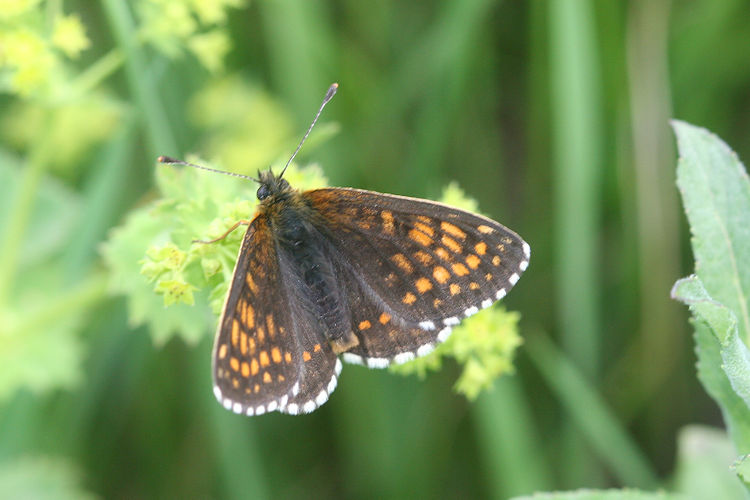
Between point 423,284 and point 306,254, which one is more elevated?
point 306,254

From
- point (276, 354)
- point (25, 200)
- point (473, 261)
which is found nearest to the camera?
point (276, 354)

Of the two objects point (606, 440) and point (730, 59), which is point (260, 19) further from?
point (606, 440)

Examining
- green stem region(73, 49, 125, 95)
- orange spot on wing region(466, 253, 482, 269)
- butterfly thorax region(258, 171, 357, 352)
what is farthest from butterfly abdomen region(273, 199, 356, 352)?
green stem region(73, 49, 125, 95)

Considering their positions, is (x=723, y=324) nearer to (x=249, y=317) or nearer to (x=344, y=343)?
(x=344, y=343)

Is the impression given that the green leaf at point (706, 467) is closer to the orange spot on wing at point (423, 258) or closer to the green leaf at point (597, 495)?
the green leaf at point (597, 495)

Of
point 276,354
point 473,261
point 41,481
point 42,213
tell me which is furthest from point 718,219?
point 42,213

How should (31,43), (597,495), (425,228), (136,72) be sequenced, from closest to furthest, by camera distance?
(597,495) < (425,228) < (31,43) < (136,72)
